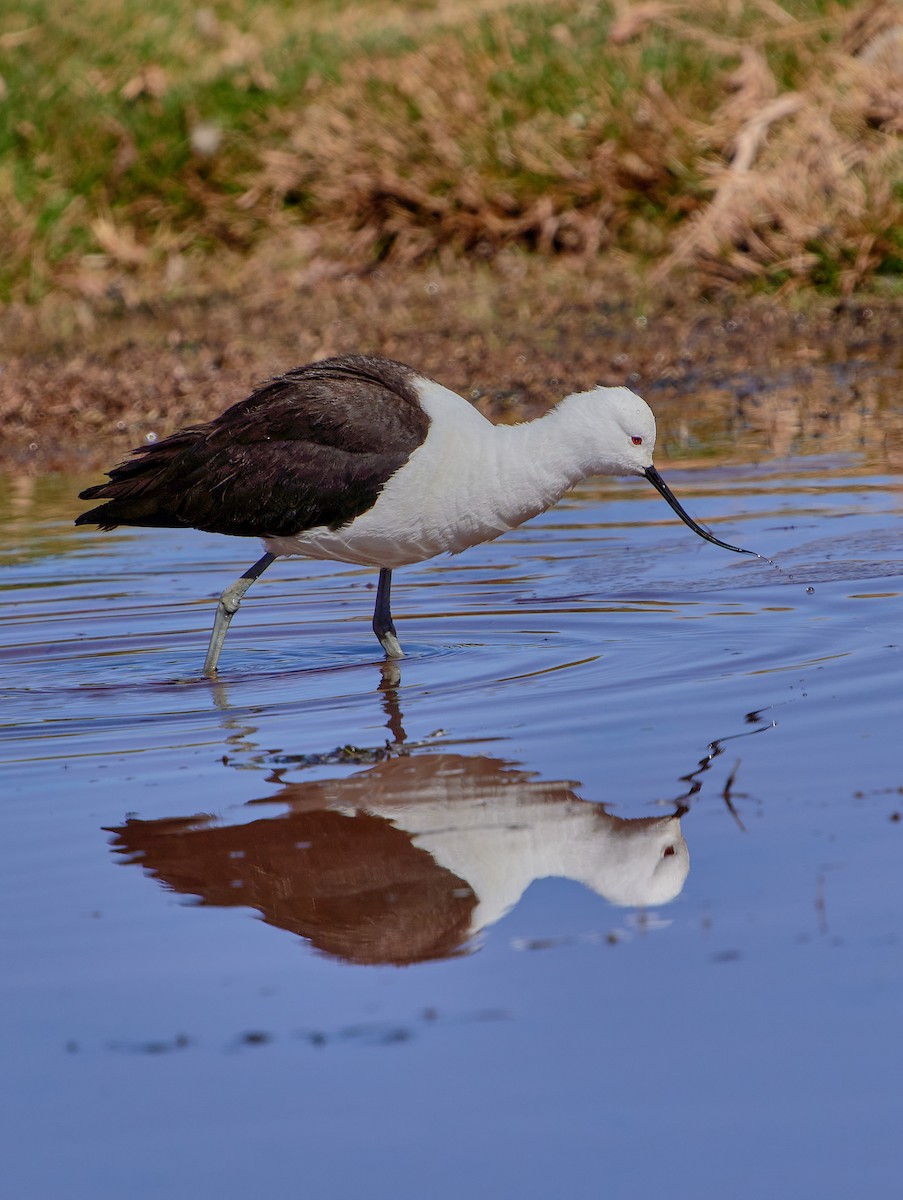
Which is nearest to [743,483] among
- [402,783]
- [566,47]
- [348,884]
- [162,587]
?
[162,587]

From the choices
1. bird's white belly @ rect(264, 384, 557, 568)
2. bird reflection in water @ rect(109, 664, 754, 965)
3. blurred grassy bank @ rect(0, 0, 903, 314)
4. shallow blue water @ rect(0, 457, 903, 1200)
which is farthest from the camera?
blurred grassy bank @ rect(0, 0, 903, 314)

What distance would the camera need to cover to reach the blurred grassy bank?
1340cm

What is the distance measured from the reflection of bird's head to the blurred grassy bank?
30.6 ft

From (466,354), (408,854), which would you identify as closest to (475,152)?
(466,354)

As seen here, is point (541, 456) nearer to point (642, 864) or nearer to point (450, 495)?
point (450, 495)

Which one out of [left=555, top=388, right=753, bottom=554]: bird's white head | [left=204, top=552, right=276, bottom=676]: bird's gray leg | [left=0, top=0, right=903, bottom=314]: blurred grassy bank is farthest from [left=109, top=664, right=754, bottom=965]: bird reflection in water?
[left=0, top=0, right=903, bottom=314]: blurred grassy bank

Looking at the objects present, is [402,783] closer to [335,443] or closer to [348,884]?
[348,884]

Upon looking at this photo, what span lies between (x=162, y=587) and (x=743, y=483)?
2802 millimetres

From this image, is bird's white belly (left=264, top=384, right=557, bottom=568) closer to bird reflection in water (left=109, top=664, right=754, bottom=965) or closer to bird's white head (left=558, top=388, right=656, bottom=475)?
bird's white head (left=558, top=388, right=656, bottom=475)

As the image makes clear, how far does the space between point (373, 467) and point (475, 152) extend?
8.97 metres

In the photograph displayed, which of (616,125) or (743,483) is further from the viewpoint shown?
(616,125)

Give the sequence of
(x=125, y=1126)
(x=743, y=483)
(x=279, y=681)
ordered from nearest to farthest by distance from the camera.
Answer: (x=125, y=1126) < (x=279, y=681) < (x=743, y=483)

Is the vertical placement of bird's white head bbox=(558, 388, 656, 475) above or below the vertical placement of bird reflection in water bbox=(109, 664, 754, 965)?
above

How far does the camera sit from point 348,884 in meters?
4.04
